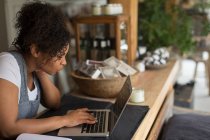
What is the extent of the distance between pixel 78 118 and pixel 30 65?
1.03 feet

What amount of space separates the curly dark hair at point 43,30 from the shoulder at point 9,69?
0.08 m

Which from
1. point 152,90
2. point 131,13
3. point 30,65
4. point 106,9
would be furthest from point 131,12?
point 30,65

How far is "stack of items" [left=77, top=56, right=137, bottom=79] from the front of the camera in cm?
159

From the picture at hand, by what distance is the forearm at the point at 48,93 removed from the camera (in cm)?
141

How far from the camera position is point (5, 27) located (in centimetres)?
147

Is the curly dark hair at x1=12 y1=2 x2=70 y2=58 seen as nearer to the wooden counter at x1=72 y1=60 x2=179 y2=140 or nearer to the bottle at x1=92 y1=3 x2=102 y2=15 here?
the wooden counter at x1=72 y1=60 x2=179 y2=140

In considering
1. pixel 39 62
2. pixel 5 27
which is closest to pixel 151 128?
pixel 39 62

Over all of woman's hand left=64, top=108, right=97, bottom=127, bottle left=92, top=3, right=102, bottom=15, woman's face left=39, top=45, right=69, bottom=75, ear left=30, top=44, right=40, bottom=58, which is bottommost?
woman's hand left=64, top=108, right=97, bottom=127

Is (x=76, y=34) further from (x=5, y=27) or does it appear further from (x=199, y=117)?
(x=199, y=117)

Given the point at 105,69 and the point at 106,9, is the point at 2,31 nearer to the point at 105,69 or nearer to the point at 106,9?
the point at 105,69

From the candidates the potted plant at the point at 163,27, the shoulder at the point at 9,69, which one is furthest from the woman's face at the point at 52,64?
the potted plant at the point at 163,27

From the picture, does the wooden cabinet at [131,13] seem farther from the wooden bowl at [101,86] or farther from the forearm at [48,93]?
the forearm at [48,93]

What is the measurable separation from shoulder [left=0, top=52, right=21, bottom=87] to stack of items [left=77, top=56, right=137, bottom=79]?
0.51m

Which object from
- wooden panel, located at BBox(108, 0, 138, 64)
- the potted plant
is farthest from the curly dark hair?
the potted plant
